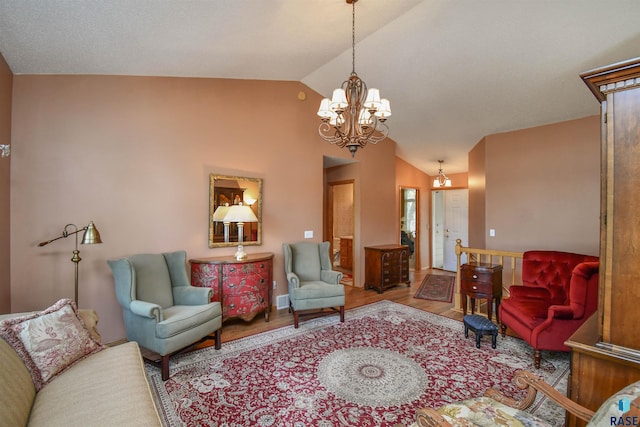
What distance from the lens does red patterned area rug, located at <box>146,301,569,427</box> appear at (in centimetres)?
201

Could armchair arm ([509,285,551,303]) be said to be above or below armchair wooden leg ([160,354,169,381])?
above

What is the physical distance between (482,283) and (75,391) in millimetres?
3869

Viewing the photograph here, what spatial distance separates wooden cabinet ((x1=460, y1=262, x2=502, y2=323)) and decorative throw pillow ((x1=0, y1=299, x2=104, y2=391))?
3.80 m

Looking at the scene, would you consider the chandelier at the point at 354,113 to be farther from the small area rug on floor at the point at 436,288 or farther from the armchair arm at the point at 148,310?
the small area rug on floor at the point at 436,288

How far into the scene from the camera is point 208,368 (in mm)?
2586

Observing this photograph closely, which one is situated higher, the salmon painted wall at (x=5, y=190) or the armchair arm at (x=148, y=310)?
the salmon painted wall at (x=5, y=190)

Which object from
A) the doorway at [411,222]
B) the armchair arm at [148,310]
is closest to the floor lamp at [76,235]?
the armchair arm at [148,310]

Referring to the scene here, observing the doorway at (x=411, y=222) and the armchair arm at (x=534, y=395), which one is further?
the doorway at (x=411, y=222)

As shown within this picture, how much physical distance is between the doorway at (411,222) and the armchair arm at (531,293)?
3.94 meters

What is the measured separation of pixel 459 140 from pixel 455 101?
132cm

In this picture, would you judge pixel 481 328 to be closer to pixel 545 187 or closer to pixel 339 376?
pixel 339 376

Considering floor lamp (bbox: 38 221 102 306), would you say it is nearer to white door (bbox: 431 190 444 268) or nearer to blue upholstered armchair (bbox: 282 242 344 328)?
blue upholstered armchair (bbox: 282 242 344 328)

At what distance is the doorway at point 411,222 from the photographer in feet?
23.7

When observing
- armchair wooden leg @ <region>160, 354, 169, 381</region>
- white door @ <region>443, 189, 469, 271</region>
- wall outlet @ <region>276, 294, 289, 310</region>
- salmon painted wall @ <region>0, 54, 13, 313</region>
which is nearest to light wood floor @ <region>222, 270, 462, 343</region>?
wall outlet @ <region>276, 294, 289, 310</region>
